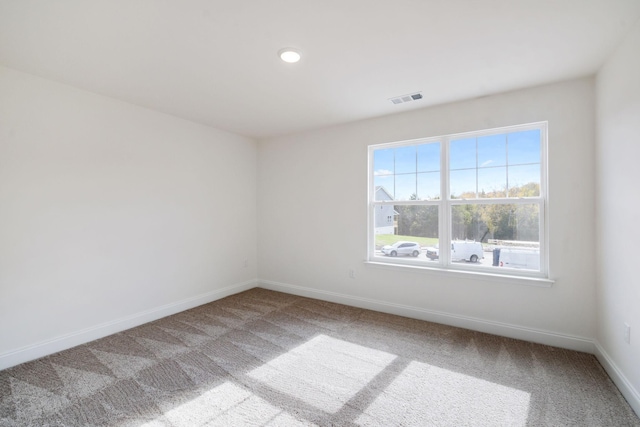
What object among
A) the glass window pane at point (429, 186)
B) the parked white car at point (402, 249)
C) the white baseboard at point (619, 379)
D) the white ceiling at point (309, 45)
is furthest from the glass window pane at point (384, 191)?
the white baseboard at point (619, 379)

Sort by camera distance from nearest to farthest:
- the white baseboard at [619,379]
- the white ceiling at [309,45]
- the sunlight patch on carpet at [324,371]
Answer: the white ceiling at [309,45]
the white baseboard at [619,379]
the sunlight patch on carpet at [324,371]

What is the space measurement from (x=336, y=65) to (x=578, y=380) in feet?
10.3

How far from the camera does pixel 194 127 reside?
3.95m

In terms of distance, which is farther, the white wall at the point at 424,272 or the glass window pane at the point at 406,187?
the glass window pane at the point at 406,187

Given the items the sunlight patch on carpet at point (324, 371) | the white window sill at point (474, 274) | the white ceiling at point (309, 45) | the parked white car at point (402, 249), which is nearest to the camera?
the white ceiling at point (309, 45)

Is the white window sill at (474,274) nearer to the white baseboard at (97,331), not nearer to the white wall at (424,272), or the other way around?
the white wall at (424,272)

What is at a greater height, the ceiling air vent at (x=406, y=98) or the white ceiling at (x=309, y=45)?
the ceiling air vent at (x=406, y=98)

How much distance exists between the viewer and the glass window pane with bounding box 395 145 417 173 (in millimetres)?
3691

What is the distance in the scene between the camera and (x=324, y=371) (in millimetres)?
2422

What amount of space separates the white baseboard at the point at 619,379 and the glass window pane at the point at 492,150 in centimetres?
189

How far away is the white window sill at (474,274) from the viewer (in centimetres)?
286

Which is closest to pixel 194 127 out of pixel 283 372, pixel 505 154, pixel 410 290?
pixel 283 372

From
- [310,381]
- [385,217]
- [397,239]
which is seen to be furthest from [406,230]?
→ [310,381]

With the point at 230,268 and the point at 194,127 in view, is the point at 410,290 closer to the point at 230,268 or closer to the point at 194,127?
the point at 230,268
